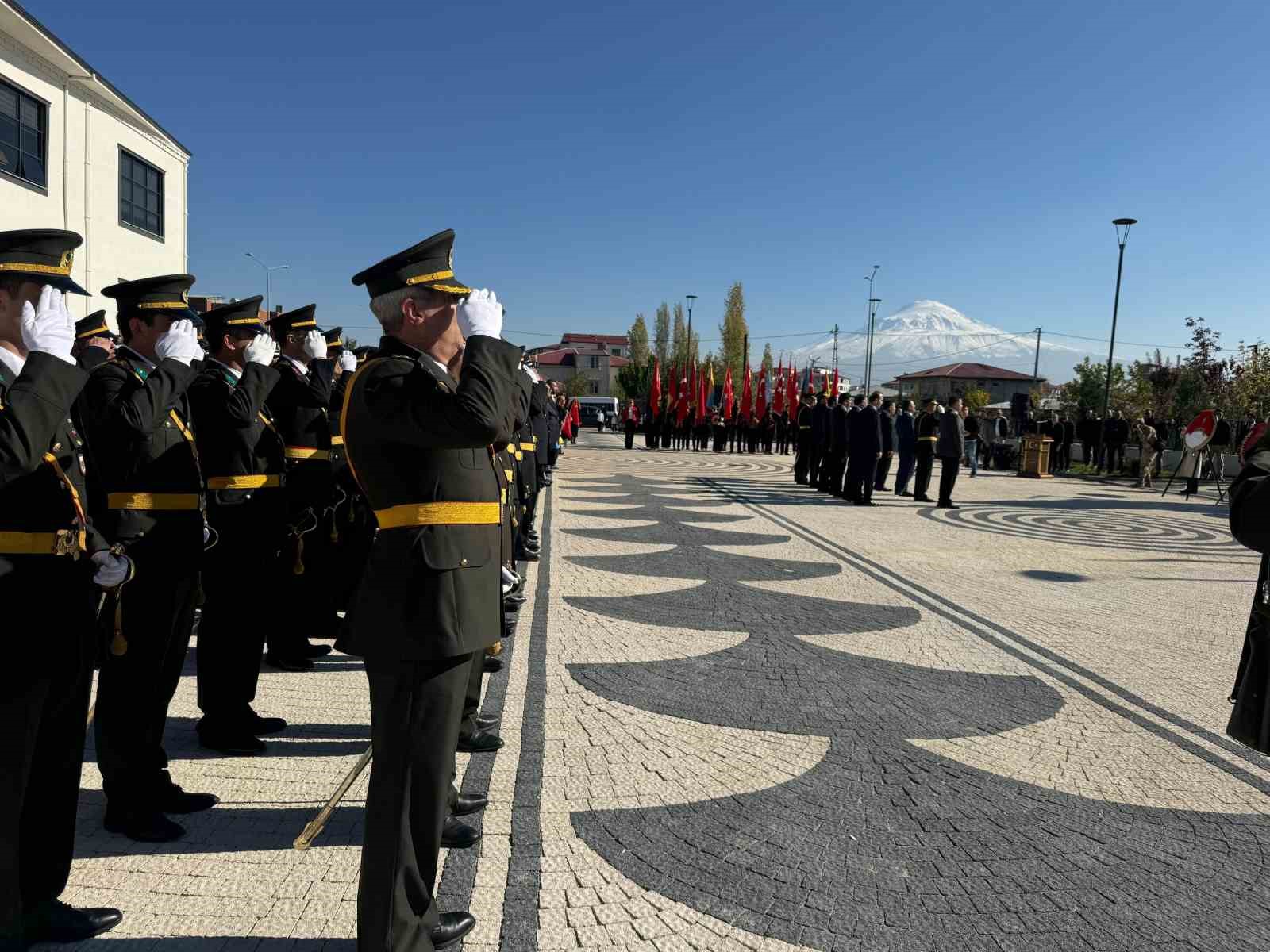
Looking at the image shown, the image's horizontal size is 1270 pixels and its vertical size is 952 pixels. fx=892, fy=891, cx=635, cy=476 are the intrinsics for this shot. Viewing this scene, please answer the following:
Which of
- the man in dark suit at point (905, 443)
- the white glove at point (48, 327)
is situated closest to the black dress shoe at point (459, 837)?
the white glove at point (48, 327)

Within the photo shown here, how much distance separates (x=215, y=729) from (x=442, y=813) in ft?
6.89

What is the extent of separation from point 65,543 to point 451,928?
162cm

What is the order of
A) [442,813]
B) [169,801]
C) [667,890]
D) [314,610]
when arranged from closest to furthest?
[442,813]
[667,890]
[169,801]
[314,610]

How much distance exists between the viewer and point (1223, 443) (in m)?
18.7

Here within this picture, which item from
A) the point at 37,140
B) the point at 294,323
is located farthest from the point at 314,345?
the point at 37,140

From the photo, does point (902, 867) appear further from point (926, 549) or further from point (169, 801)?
point (926, 549)

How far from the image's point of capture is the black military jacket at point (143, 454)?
3393mm

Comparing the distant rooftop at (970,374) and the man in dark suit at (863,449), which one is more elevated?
the distant rooftop at (970,374)

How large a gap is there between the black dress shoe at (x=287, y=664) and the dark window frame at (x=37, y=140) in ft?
53.1

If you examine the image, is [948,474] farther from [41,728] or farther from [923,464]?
[41,728]

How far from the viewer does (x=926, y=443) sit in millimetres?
16578

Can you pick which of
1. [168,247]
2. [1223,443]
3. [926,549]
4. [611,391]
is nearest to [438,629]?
[926,549]

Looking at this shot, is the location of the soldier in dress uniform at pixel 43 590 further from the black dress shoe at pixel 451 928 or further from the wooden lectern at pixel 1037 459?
the wooden lectern at pixel 1037 459

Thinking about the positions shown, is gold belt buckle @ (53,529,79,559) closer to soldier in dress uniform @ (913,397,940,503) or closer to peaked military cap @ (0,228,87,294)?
peaked military cap @ (0,228,87,294)
